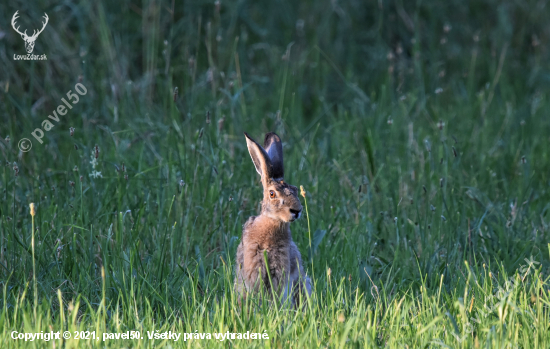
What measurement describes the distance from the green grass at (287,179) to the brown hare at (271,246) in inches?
5.8

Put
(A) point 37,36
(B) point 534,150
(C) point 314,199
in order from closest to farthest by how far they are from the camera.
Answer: (C) point 314,199
(B) point 534,150
(A) point 37,36

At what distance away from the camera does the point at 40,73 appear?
25.4 feet

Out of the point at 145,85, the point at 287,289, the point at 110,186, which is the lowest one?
the point at 287,289

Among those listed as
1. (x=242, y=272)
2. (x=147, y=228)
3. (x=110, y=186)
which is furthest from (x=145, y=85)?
(x=242, y=272)

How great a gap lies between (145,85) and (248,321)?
4.55 meters

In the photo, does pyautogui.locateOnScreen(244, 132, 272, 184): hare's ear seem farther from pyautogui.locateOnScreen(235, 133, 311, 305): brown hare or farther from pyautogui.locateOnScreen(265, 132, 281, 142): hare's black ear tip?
pyautogui.locateOnScreen(265, 132, 281, 142): hare's black ear tip

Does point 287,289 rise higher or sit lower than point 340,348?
higher

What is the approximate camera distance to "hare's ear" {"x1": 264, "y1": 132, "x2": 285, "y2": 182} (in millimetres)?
4465

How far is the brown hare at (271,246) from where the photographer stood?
13.7 ft

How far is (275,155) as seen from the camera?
178 inches

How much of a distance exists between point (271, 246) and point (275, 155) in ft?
1.91

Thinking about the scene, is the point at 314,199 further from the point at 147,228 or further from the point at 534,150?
the point at 534,150

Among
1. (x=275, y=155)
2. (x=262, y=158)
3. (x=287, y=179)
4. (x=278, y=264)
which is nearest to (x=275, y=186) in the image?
(x=262, y=158)

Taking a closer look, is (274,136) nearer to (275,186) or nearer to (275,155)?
(275,155)
